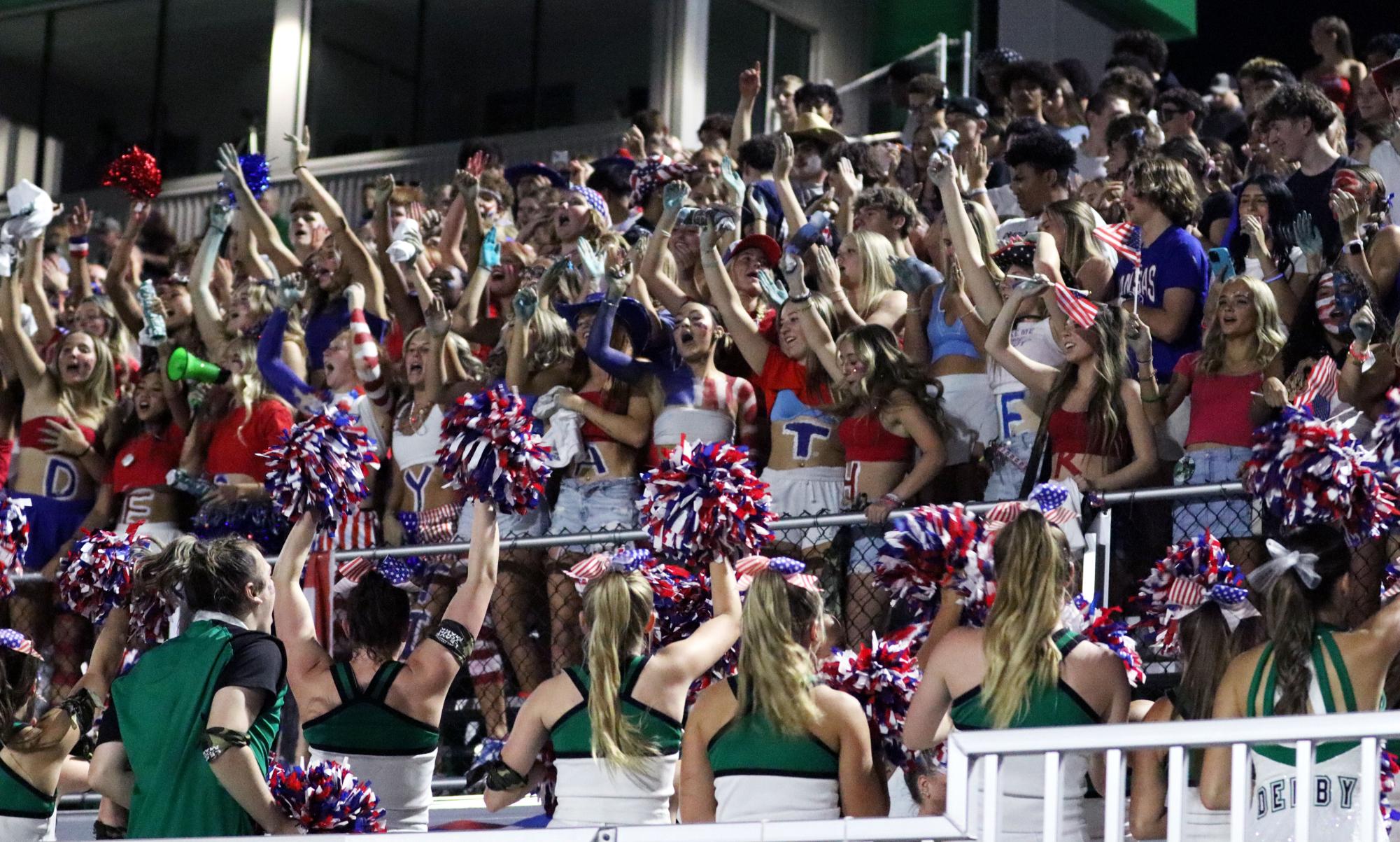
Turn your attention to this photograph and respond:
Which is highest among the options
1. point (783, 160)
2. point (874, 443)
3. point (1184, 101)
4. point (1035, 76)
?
point (1035, 76)

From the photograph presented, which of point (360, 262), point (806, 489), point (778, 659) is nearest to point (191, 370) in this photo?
point (360, 262)

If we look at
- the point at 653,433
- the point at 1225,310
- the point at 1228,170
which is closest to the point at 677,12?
the point at 1228,170

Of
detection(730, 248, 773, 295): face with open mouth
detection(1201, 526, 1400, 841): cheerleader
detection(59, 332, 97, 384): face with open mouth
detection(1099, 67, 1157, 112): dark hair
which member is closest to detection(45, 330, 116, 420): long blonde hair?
detection(59, 332, 97, 384): face with open mouth

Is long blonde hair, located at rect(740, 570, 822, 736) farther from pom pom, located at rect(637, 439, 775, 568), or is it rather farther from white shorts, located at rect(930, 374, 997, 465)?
white shorts, located at rect(930, 374, 997, 465)

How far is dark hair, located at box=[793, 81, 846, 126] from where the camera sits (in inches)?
418

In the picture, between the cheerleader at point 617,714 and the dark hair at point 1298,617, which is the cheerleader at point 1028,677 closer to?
the dark hair at point 1298,617

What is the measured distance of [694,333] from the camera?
23.6 feet

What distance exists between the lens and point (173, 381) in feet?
27.3

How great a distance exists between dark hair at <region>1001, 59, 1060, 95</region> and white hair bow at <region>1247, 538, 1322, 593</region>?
6220 millimetres

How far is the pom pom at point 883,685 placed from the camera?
188 inches

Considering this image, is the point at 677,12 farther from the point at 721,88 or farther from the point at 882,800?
the point at 882,800

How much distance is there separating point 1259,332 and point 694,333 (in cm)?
203

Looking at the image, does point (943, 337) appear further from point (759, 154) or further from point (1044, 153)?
point (759, 154)

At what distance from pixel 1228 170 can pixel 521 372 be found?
3.26 meters
